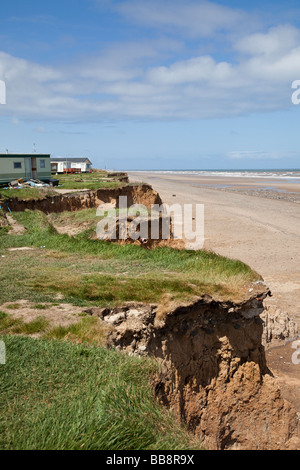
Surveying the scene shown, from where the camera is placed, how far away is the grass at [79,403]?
4.69 metres

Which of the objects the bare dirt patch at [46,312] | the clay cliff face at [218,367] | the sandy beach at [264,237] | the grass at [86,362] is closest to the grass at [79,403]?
the grass at [86,362]

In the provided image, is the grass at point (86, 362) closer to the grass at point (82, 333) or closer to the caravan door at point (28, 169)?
the grass at point (82, 333)

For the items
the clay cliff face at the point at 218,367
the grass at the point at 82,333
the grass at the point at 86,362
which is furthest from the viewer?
the clay cliff face at the point at 218,367

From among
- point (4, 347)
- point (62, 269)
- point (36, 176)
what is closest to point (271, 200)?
point (36, 176)

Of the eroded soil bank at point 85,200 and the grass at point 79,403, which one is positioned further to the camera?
the eroded soil bank at point 85,200

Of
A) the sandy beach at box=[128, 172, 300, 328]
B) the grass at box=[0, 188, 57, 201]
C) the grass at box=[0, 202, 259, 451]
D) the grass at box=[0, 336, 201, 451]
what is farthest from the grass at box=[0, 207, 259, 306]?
the grass at box=[0, 188, 57, 201]

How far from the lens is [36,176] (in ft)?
124

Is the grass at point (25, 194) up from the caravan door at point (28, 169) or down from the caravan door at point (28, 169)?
down

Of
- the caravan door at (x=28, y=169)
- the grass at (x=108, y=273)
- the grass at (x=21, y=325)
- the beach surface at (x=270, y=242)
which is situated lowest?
the beach surface at (x=270, y=242)

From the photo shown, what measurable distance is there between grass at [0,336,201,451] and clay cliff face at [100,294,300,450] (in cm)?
164

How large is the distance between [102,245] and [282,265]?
11666 millimetres

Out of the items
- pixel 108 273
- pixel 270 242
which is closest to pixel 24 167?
pixel 270 242

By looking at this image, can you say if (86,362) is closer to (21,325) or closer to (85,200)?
(21,325)

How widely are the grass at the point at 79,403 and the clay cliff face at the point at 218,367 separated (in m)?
1.64
